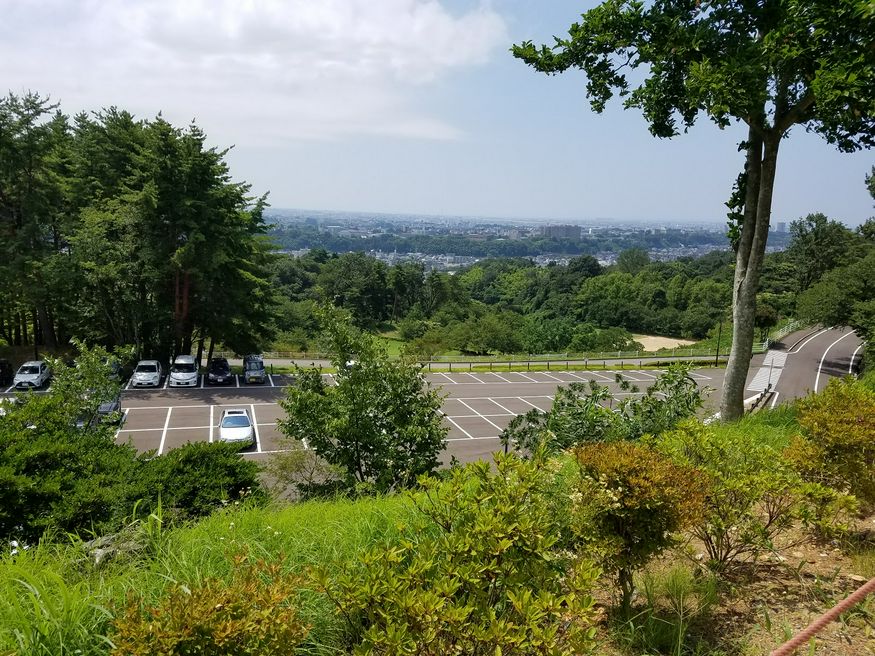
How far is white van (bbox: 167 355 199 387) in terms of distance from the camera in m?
22.5

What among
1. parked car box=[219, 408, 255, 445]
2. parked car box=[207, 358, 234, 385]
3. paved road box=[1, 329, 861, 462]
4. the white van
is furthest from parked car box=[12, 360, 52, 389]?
parked car box=[219, 408, 255, 445]

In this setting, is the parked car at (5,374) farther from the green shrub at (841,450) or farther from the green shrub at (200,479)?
the green shrub at (841,450)

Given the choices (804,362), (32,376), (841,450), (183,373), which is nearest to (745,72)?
(841,450)

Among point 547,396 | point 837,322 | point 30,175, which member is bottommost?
point 547,396

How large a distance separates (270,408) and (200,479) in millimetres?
15445

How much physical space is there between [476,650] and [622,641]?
4.07 ft

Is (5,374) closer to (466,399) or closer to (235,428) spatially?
(235,428)

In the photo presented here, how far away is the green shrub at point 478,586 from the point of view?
201cm

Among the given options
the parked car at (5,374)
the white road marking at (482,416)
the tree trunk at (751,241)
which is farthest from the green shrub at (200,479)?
the parked car at (5,374)

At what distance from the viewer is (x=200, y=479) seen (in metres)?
6.06

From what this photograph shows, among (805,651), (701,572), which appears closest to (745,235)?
(701,572)

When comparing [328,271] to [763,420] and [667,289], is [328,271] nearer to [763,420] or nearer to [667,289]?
[667,289]

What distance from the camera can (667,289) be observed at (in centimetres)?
8150

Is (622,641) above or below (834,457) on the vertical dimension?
below
